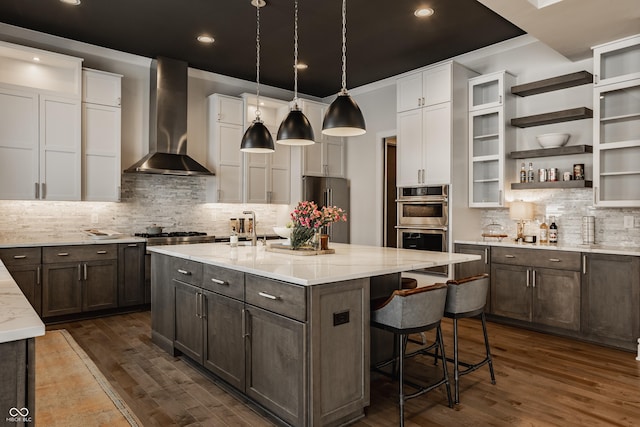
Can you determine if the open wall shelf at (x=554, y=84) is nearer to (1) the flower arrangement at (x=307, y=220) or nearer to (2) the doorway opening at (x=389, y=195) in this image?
(2) the doorway opening at (x=389, y=195)

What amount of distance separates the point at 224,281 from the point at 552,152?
12.7 feet

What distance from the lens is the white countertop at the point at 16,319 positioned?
122cm

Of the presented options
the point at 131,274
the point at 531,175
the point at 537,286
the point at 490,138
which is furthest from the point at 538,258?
the point at 131,274

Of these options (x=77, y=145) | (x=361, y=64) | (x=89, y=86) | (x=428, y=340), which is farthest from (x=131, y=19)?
(x=428, y=340)

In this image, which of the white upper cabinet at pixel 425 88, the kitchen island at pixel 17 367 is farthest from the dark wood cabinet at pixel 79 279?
the white upper cabinet at pixel 425 88

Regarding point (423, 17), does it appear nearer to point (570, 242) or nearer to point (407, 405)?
point (570, 242)

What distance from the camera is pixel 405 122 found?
5613 mm

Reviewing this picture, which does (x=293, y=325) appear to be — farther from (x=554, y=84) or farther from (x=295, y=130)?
(x=554, y=84)

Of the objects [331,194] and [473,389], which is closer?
[473,389]

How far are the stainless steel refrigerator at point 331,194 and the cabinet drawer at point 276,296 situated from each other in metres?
4.08

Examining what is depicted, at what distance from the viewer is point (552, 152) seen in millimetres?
4695

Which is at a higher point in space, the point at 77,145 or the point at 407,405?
the point at 77,145

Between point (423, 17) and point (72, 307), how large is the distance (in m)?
4.92

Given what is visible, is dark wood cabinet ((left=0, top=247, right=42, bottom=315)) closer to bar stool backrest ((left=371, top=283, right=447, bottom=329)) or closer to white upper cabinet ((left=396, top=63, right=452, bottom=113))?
bar stool backrest ((left=371, top=283, right=447, bottom=329))
